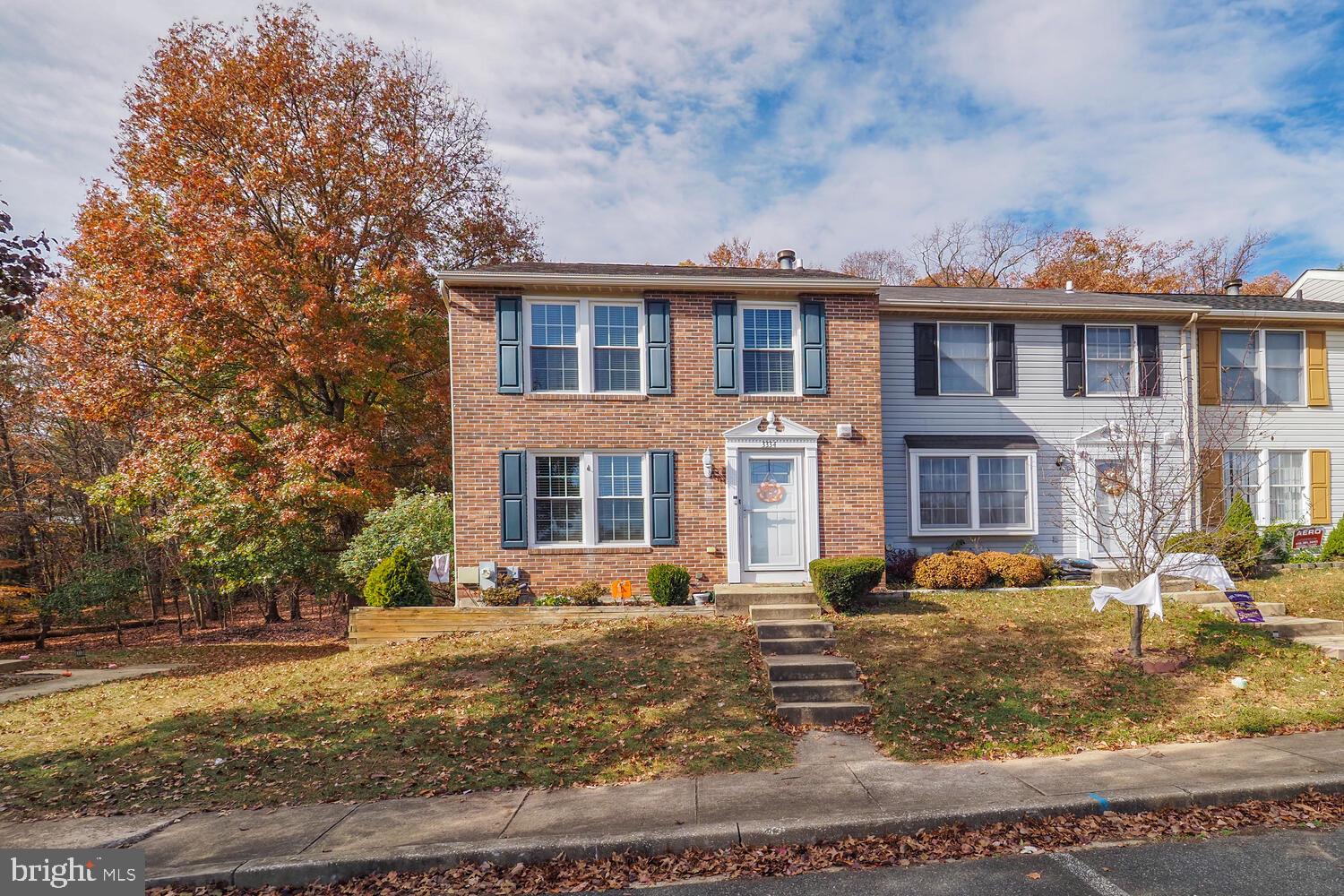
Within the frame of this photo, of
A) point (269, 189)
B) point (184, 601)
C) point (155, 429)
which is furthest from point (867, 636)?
point (184, 601)

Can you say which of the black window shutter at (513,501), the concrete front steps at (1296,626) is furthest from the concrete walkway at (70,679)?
the concrete front steps at (1296,626)

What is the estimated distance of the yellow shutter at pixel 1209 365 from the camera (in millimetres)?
14080

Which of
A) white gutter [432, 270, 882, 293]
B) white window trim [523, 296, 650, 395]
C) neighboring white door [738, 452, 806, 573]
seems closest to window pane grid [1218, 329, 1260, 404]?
white gutter [432, 270, 882, 293]

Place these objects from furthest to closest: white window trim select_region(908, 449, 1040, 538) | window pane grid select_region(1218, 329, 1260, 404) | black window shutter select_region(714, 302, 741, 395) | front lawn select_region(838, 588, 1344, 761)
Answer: window pane grid select_region(1218, 329, 1260, 404), white window trim select_region(908, 449, 1040, 538), black window shutter select_region(714, 302, 741, 395), front lawn select_region(838, 588, 1344, 761)

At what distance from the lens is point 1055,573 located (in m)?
12.4

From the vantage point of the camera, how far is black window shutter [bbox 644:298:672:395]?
1187cm

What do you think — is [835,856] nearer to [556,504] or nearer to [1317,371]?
[556,504]

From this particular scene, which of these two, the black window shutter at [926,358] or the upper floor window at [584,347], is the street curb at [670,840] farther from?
the black window shutter at [926,358]

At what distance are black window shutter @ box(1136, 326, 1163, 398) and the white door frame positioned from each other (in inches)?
296

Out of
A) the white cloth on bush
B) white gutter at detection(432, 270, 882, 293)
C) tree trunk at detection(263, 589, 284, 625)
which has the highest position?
white gutter at detection(432, 270, 882, 293)

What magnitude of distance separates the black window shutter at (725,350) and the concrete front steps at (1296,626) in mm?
8355

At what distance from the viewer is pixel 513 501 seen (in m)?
11.5

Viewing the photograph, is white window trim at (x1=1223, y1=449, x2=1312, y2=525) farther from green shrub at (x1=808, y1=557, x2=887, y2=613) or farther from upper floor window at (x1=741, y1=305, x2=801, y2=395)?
upper floor window at (x1=741, y1=305, x2=801, y2=395)

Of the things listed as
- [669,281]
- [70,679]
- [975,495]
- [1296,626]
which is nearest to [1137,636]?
[1296,626]
